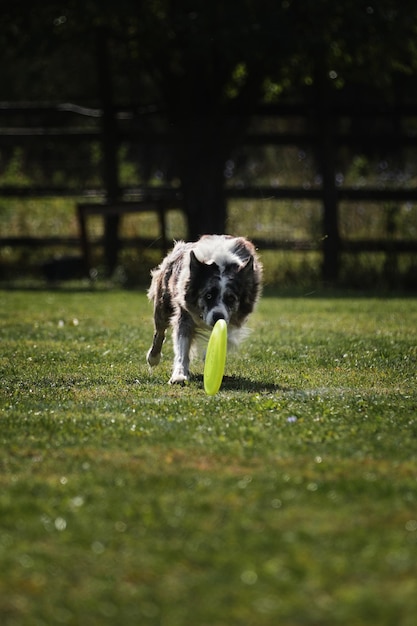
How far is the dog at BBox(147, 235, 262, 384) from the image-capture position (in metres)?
9.01

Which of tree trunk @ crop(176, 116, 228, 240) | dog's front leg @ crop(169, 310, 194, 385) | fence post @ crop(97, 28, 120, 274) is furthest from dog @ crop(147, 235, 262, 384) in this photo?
fence post @ crop(97, 28, 120, 274)

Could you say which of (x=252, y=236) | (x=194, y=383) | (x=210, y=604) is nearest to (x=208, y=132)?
(x=252, y=236)

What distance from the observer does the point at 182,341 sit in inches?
369

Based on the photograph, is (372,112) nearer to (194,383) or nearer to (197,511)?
(194,383)

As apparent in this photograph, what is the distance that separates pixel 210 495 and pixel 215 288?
4.04 meters

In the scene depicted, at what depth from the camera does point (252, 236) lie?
62.3 ft

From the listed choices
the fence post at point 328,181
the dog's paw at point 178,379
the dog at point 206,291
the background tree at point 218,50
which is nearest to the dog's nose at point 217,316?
the dog at point 206,291

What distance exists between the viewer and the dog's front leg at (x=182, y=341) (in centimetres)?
908

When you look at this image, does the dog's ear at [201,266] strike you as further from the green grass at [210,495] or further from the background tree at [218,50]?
the background tree at [218,50]

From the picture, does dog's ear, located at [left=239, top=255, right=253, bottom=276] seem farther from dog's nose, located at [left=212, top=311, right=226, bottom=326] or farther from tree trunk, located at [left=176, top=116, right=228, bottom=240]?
tree trunk, located at [left=176, top=116, right=228, bottom=240]

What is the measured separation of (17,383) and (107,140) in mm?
11780

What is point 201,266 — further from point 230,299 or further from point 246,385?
point 246,385

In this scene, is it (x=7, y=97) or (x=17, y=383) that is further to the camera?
(x=7, y=97)

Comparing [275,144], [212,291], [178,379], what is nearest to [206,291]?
[212,291]
